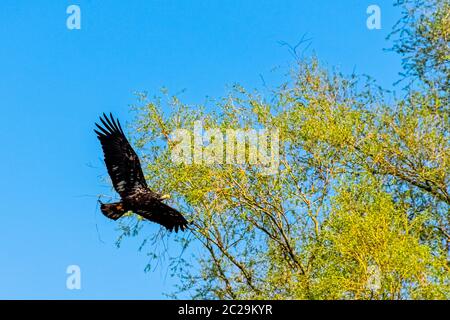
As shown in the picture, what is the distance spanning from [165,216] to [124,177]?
1.49 m

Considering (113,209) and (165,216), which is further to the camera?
(165,216)

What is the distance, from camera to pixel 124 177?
23469mm

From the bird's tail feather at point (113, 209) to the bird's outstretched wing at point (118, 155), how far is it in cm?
36

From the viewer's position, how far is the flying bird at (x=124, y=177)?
23.3 m

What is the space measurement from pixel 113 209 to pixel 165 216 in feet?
4.80

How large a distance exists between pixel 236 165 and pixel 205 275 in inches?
118

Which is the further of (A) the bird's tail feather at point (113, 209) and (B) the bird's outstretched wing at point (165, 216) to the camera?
(B) the bird's outstretched wing at point (165, 216)

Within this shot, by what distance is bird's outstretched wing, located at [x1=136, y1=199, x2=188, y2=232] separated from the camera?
943 inches

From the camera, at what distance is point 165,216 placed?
24.2 metres

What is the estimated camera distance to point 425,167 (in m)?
26.0

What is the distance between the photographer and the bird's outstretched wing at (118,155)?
23266mm

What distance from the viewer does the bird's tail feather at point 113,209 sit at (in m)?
23.0
